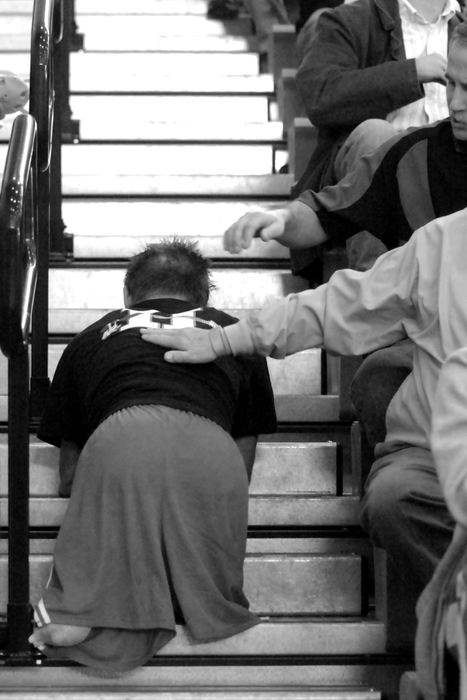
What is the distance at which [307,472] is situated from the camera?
350 cm

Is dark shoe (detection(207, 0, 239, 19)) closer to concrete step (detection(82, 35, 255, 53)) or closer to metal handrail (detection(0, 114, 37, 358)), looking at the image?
concrete step (detection(82, 35, 255, 53))

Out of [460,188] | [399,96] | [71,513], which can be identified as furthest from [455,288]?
[399,96]

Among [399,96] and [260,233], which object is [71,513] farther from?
[399,96]

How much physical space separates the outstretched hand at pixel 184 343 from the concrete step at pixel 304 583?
1.54 feet

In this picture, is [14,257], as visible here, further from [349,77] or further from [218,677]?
[349,77]

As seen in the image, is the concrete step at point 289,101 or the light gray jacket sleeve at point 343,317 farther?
the concrete step at point 289,101

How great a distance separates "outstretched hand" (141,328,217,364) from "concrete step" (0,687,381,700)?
635mm

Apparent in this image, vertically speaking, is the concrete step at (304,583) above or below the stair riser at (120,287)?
below

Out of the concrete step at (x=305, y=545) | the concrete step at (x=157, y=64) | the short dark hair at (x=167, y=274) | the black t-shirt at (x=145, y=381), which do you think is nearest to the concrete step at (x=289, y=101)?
the concrete step at (x=157, y=64)

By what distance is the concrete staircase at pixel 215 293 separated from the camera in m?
2.94

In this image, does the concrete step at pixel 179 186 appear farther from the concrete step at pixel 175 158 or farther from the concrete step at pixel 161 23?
the concrete step at pixel 161 23

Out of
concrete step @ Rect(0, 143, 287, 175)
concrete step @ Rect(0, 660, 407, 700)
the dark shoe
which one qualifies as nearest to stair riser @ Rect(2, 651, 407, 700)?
concrete step @ Rect(0, 660, 407, 700)

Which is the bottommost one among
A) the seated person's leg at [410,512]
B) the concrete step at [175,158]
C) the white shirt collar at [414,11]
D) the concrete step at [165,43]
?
the seated person's leg at [410,512]

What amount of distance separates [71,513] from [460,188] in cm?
116
